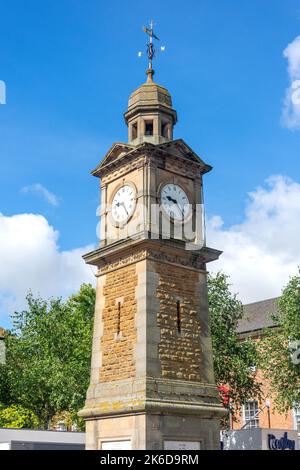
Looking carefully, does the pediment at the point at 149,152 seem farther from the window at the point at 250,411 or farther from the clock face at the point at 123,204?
the window at the point at 250,411

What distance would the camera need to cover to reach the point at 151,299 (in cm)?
2109

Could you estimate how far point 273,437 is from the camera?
29.8 m

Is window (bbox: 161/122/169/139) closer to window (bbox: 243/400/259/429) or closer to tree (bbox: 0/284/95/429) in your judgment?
tree (bbox: 0/284/95/429)

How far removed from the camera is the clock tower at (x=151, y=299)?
2024 centimetres

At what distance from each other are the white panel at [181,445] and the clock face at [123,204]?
812 cm

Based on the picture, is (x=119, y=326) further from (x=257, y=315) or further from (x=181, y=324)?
(x=257, y=315)

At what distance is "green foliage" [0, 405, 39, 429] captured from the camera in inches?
1656

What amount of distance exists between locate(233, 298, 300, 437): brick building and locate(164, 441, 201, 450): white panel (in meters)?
24.7

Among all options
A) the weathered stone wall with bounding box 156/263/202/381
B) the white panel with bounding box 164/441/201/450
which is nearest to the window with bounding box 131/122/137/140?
the weathered stone wall with bounding box 156/263/202/381

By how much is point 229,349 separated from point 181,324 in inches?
597

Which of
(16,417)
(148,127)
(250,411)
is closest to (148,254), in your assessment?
(148,127)

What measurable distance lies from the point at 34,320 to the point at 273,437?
2131 centimetres

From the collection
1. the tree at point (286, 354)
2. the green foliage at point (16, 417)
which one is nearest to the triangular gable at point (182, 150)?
the tree at point (286, 354)
